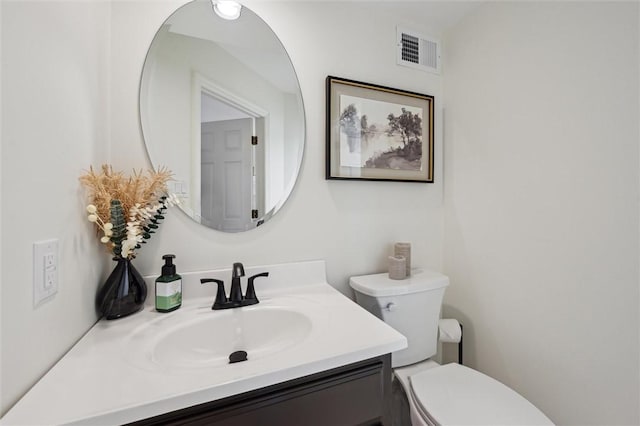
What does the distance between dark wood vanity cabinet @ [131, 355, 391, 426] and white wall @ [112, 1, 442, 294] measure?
59cm

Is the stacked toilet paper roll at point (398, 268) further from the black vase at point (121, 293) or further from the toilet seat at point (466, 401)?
the black vase at point (121, 293)

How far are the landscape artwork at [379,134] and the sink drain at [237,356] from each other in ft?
2.87

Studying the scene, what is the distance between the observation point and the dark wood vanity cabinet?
0.55 meters

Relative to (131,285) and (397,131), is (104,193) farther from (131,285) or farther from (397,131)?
(397,131)

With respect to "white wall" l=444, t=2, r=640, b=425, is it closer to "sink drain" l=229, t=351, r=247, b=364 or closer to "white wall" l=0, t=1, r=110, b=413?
"sink drain" l=229, t=351, r=247, b=364

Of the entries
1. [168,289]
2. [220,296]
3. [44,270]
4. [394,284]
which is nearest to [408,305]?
[394,284]

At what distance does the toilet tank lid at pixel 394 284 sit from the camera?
1118 millimetres

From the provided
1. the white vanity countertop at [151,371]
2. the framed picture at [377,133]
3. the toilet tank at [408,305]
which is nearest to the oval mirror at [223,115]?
the framed picture at [377,133]

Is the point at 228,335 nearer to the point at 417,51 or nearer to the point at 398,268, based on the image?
the point at 398,268

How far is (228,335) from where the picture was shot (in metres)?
0.90

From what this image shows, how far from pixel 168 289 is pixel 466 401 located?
1.09 meters

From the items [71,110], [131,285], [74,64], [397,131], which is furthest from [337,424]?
[397,131]

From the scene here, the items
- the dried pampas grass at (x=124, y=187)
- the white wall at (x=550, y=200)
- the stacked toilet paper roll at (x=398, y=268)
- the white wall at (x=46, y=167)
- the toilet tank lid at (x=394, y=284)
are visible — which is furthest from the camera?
the stacked toilet paper roll at (x=398, y=268)

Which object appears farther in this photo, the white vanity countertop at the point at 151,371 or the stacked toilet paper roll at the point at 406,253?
the stacked toilet paper roll at the point at 406,253
